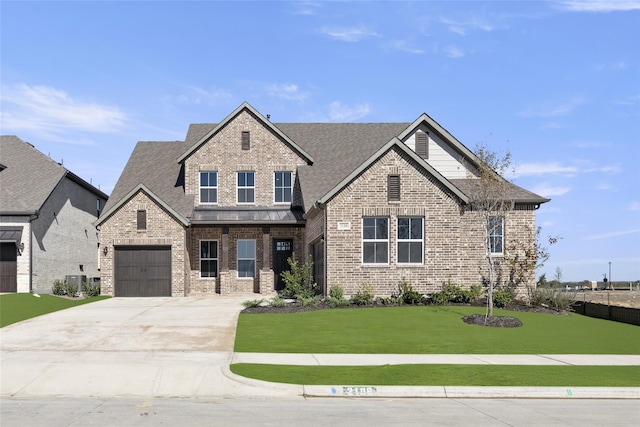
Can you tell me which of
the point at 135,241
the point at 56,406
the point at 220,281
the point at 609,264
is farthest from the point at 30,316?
the point at 609,264

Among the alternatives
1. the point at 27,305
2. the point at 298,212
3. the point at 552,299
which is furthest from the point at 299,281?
the point at 27,305

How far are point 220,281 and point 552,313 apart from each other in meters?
16.8

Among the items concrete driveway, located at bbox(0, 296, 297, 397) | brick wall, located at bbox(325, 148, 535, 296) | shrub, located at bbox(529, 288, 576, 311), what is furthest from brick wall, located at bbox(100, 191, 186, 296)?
shrub, located at bbox(529, 288, 576, 311)

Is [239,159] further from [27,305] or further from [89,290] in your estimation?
[27,305]

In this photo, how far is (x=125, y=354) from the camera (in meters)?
14.9

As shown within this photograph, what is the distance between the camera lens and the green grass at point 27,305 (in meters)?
22.1

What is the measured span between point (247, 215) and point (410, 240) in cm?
1017

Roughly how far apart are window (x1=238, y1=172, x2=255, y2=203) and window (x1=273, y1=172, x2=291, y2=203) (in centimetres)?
125

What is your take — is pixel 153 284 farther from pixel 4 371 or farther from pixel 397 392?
pixel 397 392

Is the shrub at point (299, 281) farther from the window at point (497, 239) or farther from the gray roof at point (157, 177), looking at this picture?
the window at point (497, 239)

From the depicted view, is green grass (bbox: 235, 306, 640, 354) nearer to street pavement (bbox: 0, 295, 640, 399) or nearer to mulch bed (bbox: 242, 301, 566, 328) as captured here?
mulch bed (bbox: 242, 301, 566, 328)

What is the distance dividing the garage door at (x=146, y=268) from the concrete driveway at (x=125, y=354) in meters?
7.17

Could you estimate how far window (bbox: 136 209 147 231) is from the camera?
31.4 m

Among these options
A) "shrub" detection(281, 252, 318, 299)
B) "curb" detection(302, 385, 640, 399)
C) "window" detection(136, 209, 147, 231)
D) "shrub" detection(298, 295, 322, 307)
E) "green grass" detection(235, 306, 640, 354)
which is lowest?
"green grass" detection(235, 306, 640, 354)
